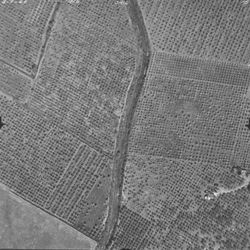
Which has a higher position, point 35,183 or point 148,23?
point 148,23

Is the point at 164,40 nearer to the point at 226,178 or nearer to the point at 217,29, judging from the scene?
the point at 217,29

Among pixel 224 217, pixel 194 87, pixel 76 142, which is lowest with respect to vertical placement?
pixel 224 217

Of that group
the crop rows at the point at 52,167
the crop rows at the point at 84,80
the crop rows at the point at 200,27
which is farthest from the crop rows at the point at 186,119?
the crop rows at the point at 52,167

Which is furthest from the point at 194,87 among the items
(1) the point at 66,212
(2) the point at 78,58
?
(1) the point at 66,212

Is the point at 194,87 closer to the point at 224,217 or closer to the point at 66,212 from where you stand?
the point at 224,217

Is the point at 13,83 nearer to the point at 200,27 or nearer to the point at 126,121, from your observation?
Result: the point at 126,121

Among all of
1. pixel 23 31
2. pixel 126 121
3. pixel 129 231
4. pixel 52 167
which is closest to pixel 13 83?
pixel 23 31

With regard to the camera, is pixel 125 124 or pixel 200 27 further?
pixel 200 27
